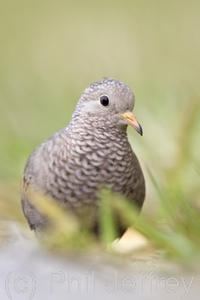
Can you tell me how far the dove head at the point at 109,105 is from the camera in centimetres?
116

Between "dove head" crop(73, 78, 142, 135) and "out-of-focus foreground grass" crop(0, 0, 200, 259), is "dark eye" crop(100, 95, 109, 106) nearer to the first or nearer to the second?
"dove head" crop(73, 78, 142, 135)

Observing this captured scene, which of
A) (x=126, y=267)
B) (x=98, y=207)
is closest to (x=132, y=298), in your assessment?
(x=126, y=267)

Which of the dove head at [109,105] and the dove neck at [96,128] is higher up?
the dove head at [109,105]

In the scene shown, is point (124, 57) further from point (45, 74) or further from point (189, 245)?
point (189, 245)

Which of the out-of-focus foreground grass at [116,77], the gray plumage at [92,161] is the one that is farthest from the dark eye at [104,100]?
the out-of-focus foreground grass at [116,77]

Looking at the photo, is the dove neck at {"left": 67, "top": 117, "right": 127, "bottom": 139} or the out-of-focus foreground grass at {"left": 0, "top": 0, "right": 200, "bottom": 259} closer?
the out-of-focus foreground grass at {"left": 0, "top": 0, "right": 200, "bottom": 259}

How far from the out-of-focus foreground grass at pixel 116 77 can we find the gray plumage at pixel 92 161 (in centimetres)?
5

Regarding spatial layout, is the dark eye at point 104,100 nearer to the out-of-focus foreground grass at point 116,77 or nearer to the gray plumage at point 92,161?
the gray plumage at point 92,161

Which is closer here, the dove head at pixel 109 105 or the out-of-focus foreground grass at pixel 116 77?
the out-of-focus foreground grass at pixel 116 77

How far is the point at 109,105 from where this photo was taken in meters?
1.18

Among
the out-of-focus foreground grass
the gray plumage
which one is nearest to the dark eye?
the gray plumage

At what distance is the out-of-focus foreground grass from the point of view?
3.06 ft

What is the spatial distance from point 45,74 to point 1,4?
1.28 ft

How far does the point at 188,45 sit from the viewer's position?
1.62 meters
